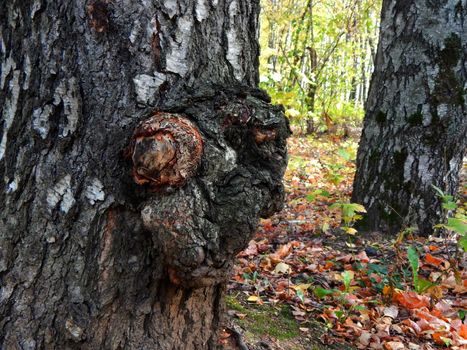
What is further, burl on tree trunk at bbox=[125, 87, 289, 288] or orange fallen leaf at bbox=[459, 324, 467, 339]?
orange fallen leaf at bbox=[459, 324, 467, 339]

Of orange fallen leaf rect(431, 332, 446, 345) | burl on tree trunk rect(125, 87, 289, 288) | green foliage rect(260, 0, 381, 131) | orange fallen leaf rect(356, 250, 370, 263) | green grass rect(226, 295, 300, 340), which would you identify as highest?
green foliage rect(260, 0, 381, 131)

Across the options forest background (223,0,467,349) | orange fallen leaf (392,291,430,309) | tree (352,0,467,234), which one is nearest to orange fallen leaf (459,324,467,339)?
forest background (223,0,467,349)

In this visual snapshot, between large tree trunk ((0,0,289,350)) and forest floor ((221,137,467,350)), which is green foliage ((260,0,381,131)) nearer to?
forest floor ((221,137,467,350))

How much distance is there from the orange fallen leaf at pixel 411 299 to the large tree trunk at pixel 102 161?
5.78ft

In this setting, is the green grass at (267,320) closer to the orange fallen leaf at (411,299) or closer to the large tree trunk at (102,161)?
the orange fallen leaf at (411,299)

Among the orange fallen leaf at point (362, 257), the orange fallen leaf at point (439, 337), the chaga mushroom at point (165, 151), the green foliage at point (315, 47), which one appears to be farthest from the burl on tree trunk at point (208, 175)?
the green foliage at point (315, 47)

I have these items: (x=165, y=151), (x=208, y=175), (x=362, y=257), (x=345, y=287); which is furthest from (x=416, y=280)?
(x=165, y=151)

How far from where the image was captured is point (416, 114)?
3.64 m

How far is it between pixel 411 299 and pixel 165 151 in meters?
2.17

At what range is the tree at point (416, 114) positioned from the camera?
11.7 ft

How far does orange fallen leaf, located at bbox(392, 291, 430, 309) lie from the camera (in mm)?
2773

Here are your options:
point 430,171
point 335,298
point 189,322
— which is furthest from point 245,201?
point 430,171

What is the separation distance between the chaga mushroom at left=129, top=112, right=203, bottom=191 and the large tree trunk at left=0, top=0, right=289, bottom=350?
2 centimetres

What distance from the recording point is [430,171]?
12.0 ft
